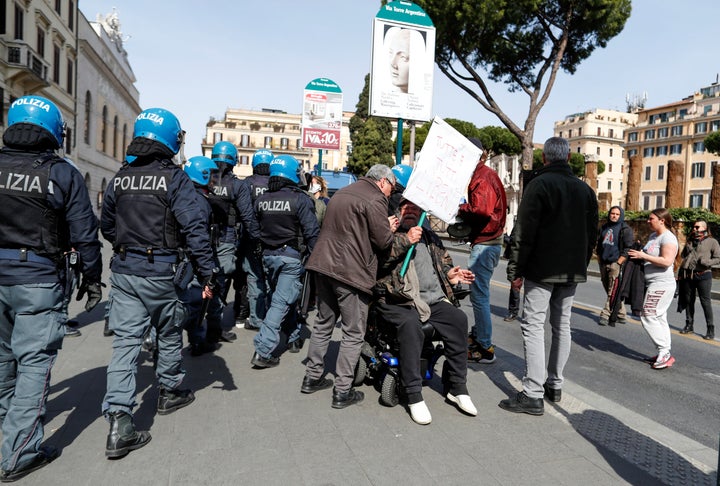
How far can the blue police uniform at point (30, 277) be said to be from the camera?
9.53ft

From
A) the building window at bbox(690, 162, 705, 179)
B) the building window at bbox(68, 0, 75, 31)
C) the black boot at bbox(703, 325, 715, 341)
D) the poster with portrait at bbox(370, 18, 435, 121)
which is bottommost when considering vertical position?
the black boot at bbox(703, 325, 715, 341)

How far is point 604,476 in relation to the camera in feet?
9.69

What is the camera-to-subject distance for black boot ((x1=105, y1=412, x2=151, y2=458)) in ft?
10.1

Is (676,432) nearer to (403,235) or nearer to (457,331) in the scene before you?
(457,331)

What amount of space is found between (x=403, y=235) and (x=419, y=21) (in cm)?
405

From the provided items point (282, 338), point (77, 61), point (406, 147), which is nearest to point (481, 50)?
point (282, 338)

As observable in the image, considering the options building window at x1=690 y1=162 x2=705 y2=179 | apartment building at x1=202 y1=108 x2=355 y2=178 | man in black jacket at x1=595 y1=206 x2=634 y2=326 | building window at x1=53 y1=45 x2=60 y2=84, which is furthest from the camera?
apartment building at x1=202 y1=108 x2=355 y2=178

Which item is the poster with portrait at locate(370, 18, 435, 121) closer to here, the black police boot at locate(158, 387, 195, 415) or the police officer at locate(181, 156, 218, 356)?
the police officer at locate(181, 156, 218, 356)

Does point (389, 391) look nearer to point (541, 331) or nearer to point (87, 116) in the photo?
point (541, 331)

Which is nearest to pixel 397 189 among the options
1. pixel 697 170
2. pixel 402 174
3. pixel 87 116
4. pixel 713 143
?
pixel 402 174

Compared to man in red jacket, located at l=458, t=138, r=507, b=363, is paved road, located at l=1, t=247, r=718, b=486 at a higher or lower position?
lower

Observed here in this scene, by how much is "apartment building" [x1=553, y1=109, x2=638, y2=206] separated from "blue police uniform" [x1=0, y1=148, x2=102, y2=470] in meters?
108

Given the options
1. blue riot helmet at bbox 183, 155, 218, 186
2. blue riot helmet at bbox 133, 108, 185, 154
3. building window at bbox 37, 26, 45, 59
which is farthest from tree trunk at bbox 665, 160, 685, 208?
building window at bbox 37, 26, 45, 59

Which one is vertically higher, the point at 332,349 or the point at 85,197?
the point at 85,197
